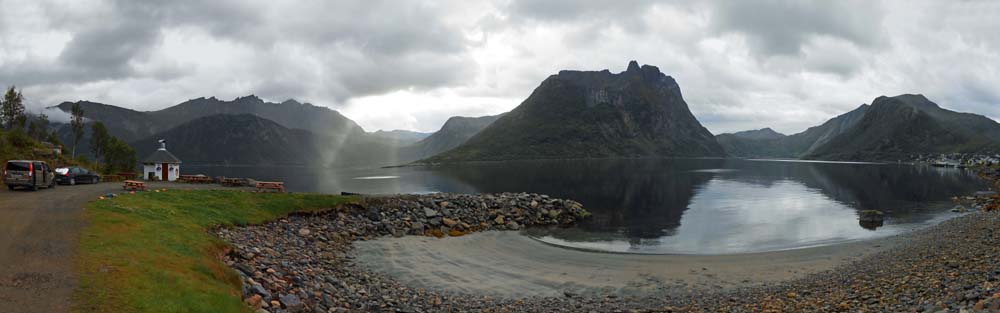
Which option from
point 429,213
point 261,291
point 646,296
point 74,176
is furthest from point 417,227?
point 74,176

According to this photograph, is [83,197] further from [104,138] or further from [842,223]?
[104,138]

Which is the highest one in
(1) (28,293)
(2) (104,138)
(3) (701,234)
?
(2) (104,138)

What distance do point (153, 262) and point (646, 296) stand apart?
2432 cm

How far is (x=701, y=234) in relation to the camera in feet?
188

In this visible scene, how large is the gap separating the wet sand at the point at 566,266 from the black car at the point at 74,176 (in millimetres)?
32855

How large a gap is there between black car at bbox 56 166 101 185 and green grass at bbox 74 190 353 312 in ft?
66.1

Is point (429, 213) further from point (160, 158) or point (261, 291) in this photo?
point (160, 158)

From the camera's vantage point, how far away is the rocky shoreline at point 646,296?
2033 cm

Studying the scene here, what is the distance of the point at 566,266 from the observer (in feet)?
128

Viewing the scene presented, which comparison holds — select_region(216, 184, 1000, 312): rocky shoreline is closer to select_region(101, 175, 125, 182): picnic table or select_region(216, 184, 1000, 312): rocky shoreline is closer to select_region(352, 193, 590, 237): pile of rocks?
select_region(352, 193, 590, 237): pile of rocks

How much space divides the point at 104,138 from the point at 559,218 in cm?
12639

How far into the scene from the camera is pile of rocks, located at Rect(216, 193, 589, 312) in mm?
23062

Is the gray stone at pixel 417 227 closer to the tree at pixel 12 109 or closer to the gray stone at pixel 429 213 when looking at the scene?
the gray stone at pixel 429 213

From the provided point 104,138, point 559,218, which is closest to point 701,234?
point 559,218
